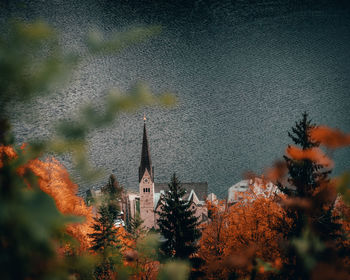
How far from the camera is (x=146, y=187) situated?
103 ft

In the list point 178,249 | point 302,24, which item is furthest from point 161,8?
point 178,249

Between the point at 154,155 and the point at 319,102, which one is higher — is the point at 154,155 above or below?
below

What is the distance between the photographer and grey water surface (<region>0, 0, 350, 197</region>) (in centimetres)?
3162

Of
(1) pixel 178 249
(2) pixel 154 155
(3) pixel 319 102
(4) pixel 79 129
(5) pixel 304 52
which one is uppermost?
(5) pixel 304 52

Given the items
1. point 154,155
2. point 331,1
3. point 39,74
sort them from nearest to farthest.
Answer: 1. point 39,74
2. point 154,155
3. point 331,1

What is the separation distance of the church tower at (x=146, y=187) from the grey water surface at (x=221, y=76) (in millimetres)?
1365

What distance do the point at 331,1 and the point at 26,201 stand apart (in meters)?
48.9

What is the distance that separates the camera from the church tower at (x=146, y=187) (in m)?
31.0

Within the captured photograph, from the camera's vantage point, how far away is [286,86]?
3641 centimetres

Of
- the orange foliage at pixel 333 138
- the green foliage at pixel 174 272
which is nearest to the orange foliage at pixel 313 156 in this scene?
the orange foliage at pixel 333 138

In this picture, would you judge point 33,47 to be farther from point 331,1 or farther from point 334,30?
point 331,1

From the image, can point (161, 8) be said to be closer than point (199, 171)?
No

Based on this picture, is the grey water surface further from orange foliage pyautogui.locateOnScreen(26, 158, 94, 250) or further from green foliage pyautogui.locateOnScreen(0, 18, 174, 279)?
green foliage pyautogui.locateOnScreen(0, 18, 174, 279)

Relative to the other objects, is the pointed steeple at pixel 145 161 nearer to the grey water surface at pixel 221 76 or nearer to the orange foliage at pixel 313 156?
the grey water surface at pixel 221 76
